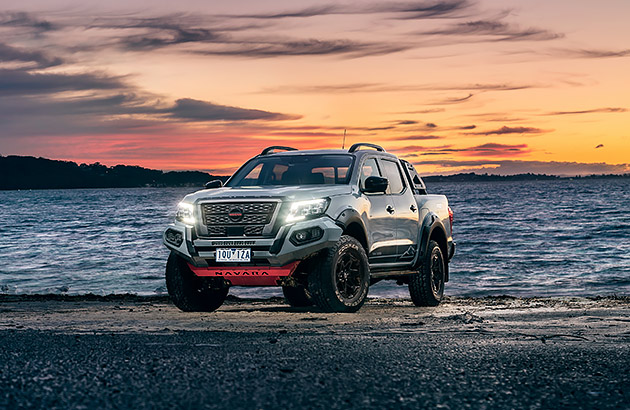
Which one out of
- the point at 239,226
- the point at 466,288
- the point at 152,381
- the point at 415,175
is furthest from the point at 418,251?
the point at 466,288

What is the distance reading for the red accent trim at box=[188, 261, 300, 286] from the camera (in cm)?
906

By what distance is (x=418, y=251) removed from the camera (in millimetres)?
11188

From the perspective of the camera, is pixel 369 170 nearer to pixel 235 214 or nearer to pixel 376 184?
pixel 376 184

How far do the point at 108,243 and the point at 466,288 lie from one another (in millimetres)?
20923

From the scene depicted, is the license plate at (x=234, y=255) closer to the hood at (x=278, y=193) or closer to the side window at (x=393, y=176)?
the hood at (x=278, y=193)

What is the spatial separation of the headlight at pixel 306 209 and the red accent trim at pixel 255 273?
0.55 m

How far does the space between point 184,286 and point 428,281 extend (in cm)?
371

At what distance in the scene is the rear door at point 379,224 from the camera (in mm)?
10133

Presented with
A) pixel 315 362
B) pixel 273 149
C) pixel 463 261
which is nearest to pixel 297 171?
pixel 273 149

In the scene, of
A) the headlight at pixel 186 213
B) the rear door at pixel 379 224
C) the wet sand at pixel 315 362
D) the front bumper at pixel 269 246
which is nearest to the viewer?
the wet sand at pixel 315 362

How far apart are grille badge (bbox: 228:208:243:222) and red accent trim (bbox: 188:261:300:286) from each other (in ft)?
1.90

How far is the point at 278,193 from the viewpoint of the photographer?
30.1 ft

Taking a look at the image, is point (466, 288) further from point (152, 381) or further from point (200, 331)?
point (152, 381)

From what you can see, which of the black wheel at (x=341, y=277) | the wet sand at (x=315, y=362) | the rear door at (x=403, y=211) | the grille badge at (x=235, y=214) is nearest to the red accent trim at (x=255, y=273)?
the black wheel at (x=341, y=277)
